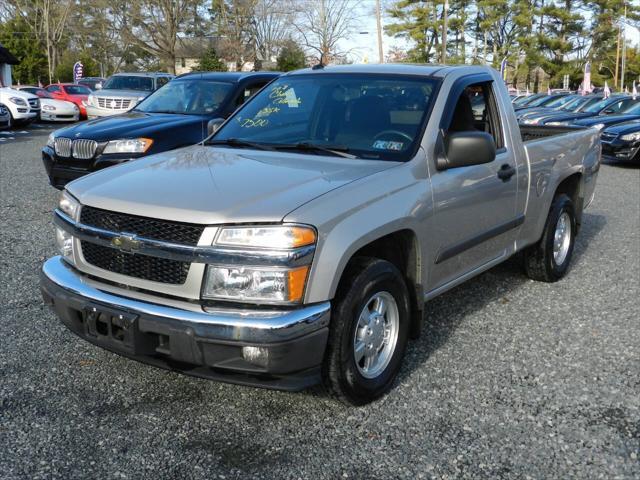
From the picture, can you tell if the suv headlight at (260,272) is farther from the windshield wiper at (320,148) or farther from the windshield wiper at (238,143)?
the windshield wiper at (238,143)

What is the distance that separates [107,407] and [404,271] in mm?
1700

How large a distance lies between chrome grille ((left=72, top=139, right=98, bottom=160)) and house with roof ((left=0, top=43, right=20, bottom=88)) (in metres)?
36.1

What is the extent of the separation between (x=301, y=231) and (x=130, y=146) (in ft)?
16.6

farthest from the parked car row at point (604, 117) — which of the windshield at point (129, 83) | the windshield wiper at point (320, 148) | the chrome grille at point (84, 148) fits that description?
the windshield at point (129, 83)

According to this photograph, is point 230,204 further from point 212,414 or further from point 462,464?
point 462,464

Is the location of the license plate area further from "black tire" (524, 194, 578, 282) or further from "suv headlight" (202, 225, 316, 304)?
"black tire" (524, 194, 578, 282)

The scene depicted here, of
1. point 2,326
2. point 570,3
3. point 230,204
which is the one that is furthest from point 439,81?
point 570,3

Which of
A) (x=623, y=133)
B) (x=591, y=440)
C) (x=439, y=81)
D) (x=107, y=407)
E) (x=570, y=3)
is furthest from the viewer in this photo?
(x=570, y=3)

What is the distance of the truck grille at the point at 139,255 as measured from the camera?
3049 mm

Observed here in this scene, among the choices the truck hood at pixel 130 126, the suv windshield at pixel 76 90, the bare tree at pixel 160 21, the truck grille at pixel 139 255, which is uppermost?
the bare tree at pixel 160 21

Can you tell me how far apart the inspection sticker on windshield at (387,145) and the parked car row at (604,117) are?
7248mm

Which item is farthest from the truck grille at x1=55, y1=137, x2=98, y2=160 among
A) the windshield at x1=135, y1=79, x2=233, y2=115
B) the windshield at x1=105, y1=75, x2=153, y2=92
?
the windshield at x1=105, y1=75, x2=153, y2=92

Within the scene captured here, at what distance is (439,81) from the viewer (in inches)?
168

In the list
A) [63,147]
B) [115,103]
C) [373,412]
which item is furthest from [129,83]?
[373,412]
